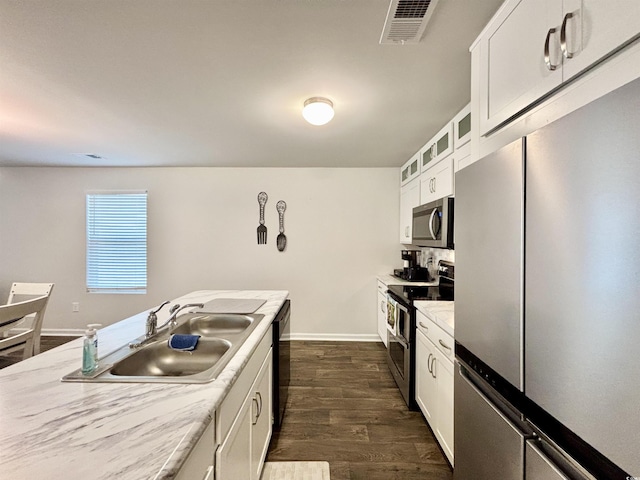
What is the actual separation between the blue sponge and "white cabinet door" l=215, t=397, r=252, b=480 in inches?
14.8

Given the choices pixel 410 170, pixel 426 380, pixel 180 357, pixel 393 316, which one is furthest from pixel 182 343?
pixel 410 170

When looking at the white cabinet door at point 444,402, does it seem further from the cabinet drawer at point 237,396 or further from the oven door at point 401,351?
the cabinet drawer at point 237,396

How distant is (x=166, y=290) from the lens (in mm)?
4379

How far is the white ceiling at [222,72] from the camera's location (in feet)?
4.61

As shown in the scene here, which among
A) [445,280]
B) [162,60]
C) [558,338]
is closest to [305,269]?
[445,280]

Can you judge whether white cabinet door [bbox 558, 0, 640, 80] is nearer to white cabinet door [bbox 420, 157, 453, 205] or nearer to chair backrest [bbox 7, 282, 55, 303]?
white cabinet door [bbox 420, 157, 453, 205]

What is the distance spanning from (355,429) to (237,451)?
1.33 meters

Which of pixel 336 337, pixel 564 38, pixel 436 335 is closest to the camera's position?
pixel 564 38

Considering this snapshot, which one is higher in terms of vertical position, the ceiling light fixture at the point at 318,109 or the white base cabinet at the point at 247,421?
the ceiling light fixture at the point at 318,109

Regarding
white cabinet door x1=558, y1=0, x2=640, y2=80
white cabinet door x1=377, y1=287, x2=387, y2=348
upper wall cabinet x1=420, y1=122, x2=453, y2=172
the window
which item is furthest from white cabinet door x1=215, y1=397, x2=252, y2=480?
the window

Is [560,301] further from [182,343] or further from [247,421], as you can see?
[182,343]

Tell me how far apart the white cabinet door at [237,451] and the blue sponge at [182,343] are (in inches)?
14.8

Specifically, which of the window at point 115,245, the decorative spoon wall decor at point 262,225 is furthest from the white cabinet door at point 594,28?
the window at point 115,245

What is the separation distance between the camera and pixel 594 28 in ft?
2.75
